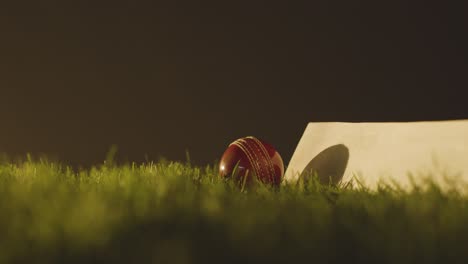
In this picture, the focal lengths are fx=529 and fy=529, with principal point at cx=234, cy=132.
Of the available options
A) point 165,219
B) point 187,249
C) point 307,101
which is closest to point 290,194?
point 165,219

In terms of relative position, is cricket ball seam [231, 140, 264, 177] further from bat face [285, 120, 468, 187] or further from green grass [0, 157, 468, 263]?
green grass [0, 157, 468, 263]

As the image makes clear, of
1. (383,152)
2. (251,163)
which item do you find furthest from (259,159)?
(383,152)

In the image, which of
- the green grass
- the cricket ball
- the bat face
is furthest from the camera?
the cricket ball

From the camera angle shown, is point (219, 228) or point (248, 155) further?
point (248, 155)

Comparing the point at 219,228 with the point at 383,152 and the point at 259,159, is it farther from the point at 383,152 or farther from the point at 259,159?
the point at 383,152

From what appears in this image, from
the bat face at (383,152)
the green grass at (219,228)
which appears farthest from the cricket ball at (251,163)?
the green grass at (219,228)

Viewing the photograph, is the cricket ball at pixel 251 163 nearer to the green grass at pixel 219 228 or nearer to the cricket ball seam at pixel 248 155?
the cricket ball seam at pixel 248 155

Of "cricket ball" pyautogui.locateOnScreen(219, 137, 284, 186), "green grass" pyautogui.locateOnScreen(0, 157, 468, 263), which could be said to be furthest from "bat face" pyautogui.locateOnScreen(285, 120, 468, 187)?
"green grass" pyautogui.locateOnScreen(0, 157, 468, 263)
